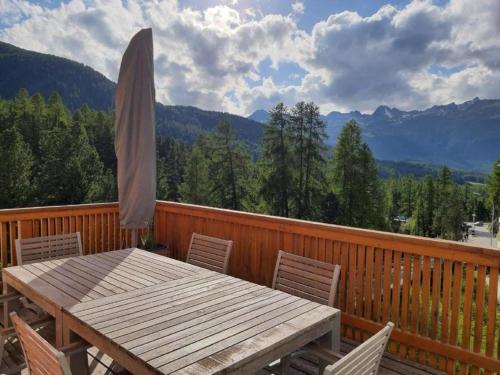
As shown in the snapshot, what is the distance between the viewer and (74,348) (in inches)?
79.2

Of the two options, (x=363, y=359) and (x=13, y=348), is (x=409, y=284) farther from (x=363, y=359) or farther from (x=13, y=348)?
(x=13, y=348)

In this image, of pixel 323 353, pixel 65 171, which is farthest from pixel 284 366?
pixel 65 171

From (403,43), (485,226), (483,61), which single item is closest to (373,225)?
(403,43)

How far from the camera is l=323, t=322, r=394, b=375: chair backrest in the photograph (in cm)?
137

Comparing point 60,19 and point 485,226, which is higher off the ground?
point 60,19

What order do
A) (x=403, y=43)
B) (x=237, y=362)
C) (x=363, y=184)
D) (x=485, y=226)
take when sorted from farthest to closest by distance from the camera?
(x=485, y=226) < (x=363, y=184) < (x=403, y=43) < (x=237, y=362)

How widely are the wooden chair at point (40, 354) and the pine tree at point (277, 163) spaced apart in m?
26.4

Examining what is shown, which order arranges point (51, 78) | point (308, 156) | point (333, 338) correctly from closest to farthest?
point (333, 338) < point (308, 156) < point (51, 78)

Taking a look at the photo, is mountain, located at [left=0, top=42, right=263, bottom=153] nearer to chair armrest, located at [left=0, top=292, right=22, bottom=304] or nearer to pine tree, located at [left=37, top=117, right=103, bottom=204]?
pine tree, located at [left=37, top=117, right=103, bottom=204]

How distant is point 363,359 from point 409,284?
1.70 metres

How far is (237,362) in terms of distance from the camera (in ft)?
5.09

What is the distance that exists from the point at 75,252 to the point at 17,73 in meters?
101

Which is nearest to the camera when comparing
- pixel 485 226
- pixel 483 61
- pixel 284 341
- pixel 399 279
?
pixel 284 341

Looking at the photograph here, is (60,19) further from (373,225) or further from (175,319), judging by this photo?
(373,225)
